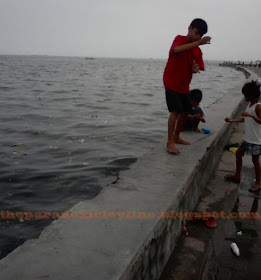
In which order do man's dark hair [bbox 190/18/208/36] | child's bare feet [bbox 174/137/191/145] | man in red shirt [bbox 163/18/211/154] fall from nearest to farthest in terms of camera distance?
man's dark hair [bbox 190/18/208/36]
man in red shirt [bbox 163/18/211/154]
child's bare feet [bbox 174/137/191/145]

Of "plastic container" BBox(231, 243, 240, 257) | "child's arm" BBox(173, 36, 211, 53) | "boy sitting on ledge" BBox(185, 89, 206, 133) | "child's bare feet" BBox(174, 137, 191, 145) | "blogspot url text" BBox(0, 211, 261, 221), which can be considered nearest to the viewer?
"blogspot url text" BBox(0, 211, 261, 221)

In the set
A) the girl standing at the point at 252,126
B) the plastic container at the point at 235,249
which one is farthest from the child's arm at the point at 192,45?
the plastic container at the point at 235,249

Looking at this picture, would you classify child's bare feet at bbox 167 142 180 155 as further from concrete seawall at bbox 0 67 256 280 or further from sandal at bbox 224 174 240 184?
sandal at bbox 224 174 240 184

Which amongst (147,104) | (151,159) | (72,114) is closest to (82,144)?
(151,159)

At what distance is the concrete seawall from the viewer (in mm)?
1711

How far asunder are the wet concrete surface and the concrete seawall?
0.14 meters

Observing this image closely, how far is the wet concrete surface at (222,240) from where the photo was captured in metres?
2.35

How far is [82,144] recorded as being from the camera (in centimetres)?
639

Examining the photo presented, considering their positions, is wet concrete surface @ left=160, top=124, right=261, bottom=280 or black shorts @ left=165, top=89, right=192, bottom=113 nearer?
wet concrete surface @ left=160, top=124, right=261, bottom=280

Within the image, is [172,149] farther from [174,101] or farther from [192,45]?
[192,45]

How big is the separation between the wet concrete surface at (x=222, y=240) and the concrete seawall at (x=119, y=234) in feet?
0.45

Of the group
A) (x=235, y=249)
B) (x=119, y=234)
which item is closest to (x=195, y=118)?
(x=235, y=249)

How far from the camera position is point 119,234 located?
6.73ft

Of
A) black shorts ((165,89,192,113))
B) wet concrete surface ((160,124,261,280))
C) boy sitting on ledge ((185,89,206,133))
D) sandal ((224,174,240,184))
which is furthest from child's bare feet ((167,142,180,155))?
boy sitting on ledge ((185,89,206,133))
